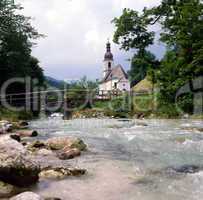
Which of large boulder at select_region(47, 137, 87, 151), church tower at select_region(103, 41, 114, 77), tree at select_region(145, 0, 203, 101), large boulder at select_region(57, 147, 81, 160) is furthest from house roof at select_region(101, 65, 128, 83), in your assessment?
large boulder at select_region(57, 147, 81, 160)

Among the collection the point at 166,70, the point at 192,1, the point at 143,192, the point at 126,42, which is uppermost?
the point at 192,1

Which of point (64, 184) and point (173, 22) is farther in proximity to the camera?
point (173, 22)

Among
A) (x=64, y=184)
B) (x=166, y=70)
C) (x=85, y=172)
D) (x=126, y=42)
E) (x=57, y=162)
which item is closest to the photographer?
(x=64, y=184)

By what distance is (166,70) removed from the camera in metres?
30.2

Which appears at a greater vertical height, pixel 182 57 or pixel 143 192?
pixel 182 57

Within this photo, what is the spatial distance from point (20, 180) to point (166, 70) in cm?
2418

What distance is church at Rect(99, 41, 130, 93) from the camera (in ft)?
287

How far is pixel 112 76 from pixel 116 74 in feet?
3.81

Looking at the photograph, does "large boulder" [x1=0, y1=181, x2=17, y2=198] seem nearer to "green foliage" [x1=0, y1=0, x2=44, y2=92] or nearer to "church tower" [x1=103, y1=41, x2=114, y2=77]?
"green foliage" [x1=0, y1=0, x2=44, y2=92]

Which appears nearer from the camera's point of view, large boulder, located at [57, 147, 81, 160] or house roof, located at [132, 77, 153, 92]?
large boulder, located at [57, 147, 81, 160]

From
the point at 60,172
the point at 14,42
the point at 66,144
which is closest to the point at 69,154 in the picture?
the point at 66,144

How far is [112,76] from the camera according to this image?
92500mm

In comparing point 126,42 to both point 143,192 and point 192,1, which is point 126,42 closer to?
point 192,1

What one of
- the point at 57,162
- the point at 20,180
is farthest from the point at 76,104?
the point at 20,180
